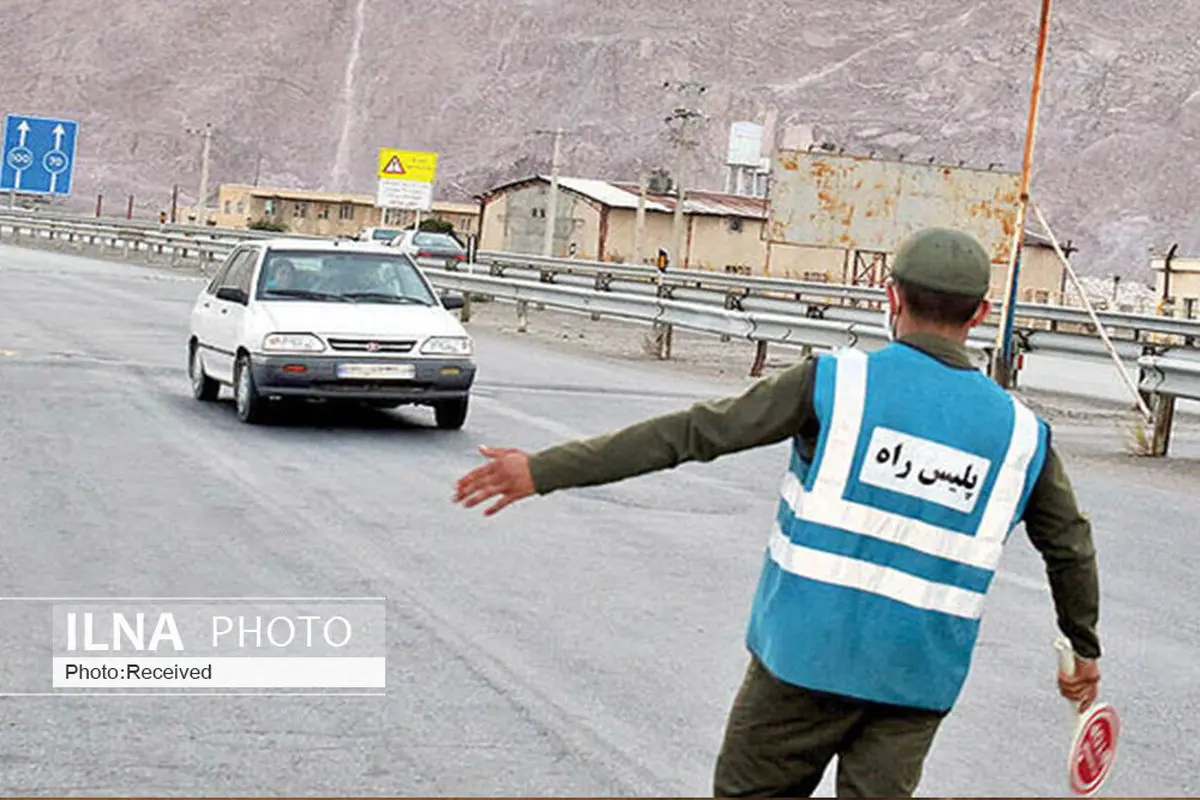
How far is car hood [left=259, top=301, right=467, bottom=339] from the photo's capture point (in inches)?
645

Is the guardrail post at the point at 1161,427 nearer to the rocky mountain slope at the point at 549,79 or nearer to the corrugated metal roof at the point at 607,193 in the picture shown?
the corrugated metal roof at the point at 607,193

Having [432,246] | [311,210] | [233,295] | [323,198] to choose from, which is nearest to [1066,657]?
[233,295]

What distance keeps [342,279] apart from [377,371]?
1541 mm

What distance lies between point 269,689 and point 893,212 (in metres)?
46.6

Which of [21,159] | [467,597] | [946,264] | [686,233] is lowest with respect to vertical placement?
[467,597]

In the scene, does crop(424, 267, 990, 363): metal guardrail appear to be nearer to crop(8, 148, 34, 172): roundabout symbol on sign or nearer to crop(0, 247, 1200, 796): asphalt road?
crop(0, 247, 1200, 796): asphalt road

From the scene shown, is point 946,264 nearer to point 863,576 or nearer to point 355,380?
point 863,576

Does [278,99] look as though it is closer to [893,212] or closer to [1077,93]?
[1077,93]

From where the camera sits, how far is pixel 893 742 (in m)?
4.25

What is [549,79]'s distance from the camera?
461 ft

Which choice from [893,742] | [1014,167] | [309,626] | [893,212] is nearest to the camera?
[893,742]

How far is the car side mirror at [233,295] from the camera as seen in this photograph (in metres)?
17.0

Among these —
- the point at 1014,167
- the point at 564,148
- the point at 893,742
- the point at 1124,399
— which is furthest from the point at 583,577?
the point at 564,148

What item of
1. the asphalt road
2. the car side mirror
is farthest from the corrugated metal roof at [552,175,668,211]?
the asphalt road
